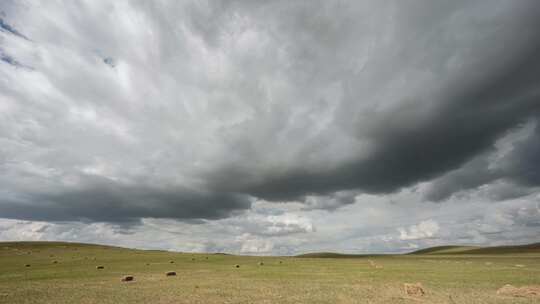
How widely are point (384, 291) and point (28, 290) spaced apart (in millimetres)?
31823

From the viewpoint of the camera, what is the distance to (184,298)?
78.8ft

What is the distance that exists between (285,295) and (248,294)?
3147 millimetres

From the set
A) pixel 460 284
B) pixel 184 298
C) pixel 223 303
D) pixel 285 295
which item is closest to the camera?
pixel 223 303

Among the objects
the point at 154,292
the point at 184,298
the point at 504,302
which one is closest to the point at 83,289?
the point at 154,292

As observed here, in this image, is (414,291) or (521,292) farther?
(414,291)

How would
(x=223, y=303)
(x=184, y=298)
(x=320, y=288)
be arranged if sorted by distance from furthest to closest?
(x=320, y=288) < (x=184, y=298) < (x=223, y=303)

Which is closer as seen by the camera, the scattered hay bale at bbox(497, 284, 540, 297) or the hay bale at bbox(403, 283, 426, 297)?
the scattered hay bale at bbox(497, 284, 540, 297)

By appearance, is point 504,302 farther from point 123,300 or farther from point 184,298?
point 123,300

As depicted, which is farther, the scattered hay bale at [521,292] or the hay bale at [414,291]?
the hay bale at [414,291]

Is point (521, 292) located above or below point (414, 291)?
above

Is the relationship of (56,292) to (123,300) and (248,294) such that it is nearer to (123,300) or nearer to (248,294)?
(123,300)

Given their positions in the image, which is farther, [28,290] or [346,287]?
[346,287]

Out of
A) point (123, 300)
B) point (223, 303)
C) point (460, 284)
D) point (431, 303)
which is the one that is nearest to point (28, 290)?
point (123, 300)

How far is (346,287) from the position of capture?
30.3 m
